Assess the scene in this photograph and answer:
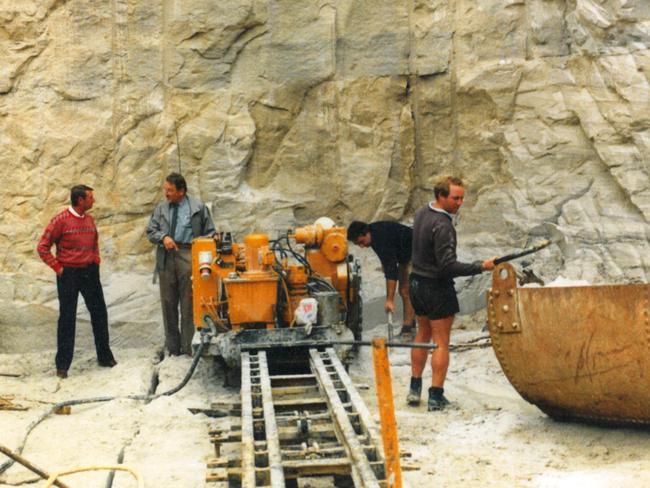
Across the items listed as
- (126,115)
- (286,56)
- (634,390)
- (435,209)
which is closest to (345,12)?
(286,56)

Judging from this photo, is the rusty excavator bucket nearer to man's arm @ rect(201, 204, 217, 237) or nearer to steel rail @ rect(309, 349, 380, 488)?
steel rail @ rect(309, 349, 380, 488)

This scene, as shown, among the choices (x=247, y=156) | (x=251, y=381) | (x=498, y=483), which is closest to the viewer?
(x=498, y=483)

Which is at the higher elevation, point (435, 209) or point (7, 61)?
point (7, 61)

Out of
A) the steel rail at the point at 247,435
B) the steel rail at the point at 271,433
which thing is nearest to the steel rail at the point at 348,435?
the steel rail at the point at 271,433

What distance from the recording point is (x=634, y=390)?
19.4ft

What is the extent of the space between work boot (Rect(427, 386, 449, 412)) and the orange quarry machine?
0.86 metres

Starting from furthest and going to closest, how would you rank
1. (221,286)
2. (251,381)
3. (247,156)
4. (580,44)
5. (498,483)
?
(247,156), (580,44), (221,286), (251,381), (498,483)

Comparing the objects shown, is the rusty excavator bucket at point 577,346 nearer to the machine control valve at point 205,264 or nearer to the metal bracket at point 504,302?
the metal bracket at point 504,302

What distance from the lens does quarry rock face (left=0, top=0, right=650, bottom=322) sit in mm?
10719

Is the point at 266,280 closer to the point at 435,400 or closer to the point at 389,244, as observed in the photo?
the point at 435,400

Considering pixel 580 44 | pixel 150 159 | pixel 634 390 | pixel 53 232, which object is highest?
A: pixel 580 44

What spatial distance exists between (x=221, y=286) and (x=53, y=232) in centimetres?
169

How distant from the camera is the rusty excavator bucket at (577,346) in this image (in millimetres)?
5891

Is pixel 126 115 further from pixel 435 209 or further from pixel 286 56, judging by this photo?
pixel 435 209
